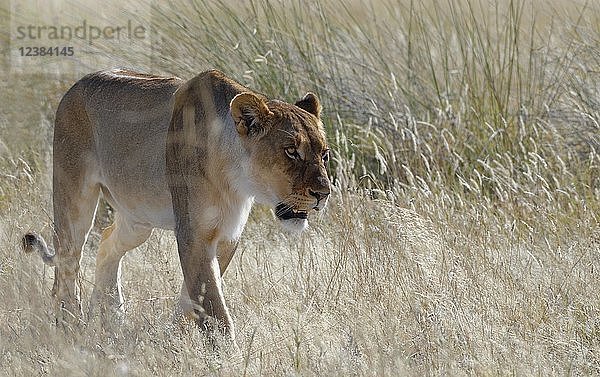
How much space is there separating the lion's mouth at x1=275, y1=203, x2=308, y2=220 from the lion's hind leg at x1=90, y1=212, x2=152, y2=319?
1002mm

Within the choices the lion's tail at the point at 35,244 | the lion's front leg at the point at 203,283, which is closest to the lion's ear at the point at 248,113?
the lion's front leg at the point at 203,283

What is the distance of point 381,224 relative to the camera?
620 cm

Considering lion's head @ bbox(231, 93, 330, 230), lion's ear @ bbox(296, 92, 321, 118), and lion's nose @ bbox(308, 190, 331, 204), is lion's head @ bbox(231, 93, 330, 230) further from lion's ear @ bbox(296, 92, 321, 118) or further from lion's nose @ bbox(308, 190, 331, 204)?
lion's ear @ bbox(296, 92, 321, 118)

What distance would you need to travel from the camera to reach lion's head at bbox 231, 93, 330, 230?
15.6 feet

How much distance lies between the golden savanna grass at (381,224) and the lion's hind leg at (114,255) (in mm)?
113

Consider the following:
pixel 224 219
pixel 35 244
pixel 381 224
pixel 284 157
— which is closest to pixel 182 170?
pixel 224 219

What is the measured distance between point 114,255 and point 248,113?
1360 mm

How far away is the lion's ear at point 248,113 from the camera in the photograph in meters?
4.81

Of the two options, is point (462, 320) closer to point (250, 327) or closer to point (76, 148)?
point (250, 327)

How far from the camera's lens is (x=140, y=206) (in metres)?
5.39

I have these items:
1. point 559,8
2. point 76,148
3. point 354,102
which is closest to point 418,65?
point 354,102

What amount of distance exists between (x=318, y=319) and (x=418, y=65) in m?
3.59

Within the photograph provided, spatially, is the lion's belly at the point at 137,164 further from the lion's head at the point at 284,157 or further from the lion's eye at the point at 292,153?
the lion's eye at the point at 292,153

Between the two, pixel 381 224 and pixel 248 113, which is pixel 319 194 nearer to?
pixel 248 113
